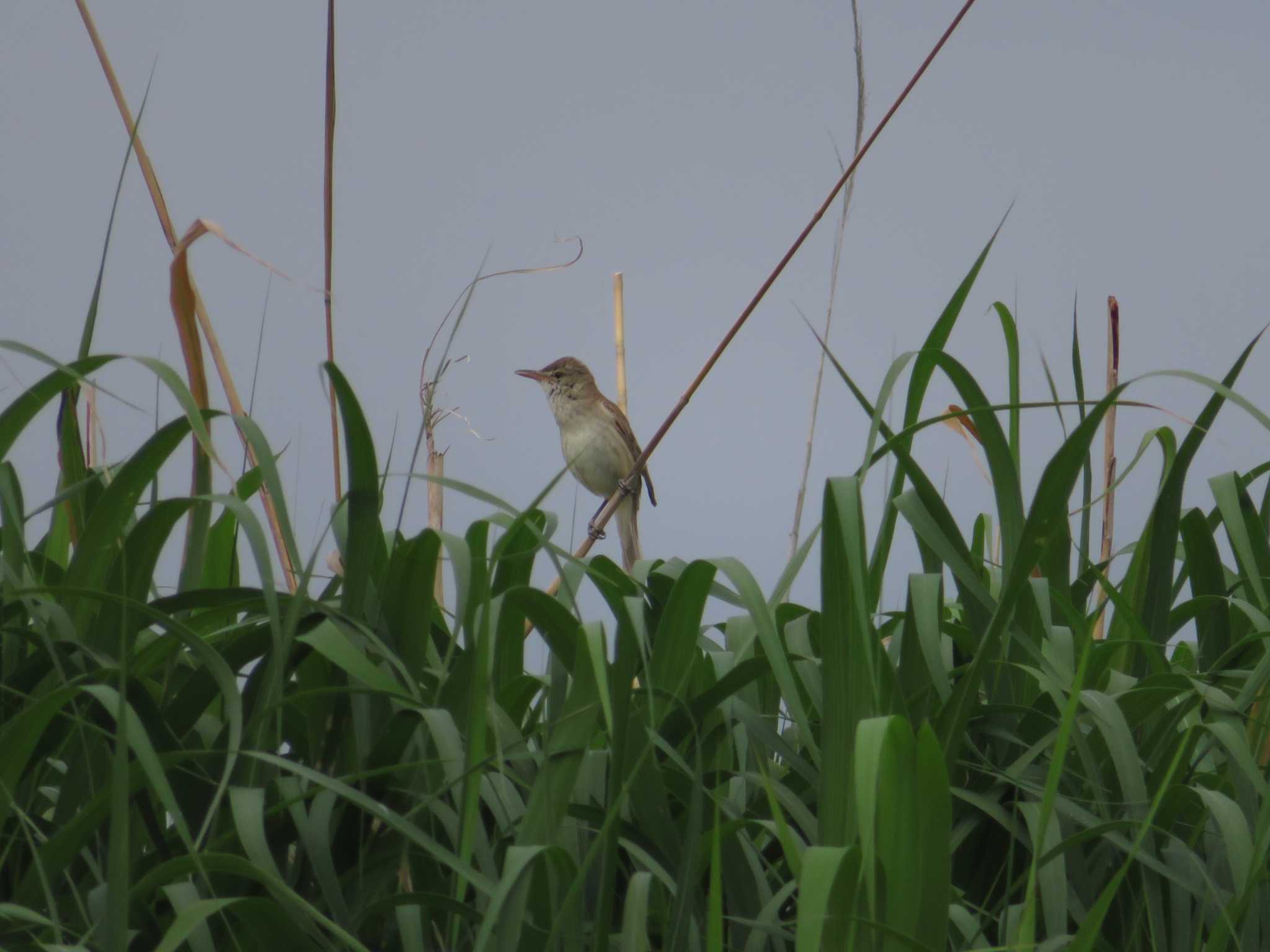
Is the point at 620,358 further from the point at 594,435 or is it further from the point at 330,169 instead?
the point at 594,435

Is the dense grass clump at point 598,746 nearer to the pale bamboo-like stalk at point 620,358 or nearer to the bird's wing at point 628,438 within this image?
the pale bamboo-like stalk at point 620,358

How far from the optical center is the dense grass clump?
30.6 inches

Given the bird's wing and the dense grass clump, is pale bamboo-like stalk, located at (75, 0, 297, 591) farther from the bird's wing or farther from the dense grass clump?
the bird's wing

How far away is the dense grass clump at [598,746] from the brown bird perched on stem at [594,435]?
375 cm

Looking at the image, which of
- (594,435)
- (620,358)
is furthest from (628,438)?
(620,358)

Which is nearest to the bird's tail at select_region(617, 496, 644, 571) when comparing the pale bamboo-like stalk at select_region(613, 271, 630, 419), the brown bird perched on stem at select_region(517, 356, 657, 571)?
the brown bird perched on stem at select_region(517, 356, 657, 571)

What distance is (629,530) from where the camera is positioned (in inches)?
202

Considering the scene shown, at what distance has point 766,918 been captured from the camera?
2.89 ft

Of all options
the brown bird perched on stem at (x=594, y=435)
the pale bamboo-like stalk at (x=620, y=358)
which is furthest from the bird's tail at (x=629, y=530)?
the pale bamboo-like stalk at (x=620, y=358)

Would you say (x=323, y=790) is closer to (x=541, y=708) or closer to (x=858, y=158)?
(x=541, y=708)

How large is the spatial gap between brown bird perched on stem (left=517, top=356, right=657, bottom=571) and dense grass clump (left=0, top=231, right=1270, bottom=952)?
12.3 ft

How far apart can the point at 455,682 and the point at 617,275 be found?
1.34 m

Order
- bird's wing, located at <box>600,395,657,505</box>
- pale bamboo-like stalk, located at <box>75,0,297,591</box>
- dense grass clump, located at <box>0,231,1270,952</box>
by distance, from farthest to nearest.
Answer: bird's wing, located at <box>600,395,657,505</box>, pale bamboo-like stalk, located at <box>75,0,297,591</box>, dense grass clump, located at <box>0,231,1270,952</box>

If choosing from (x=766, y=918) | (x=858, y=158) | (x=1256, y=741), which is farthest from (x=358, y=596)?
(x=1256, y=741)
